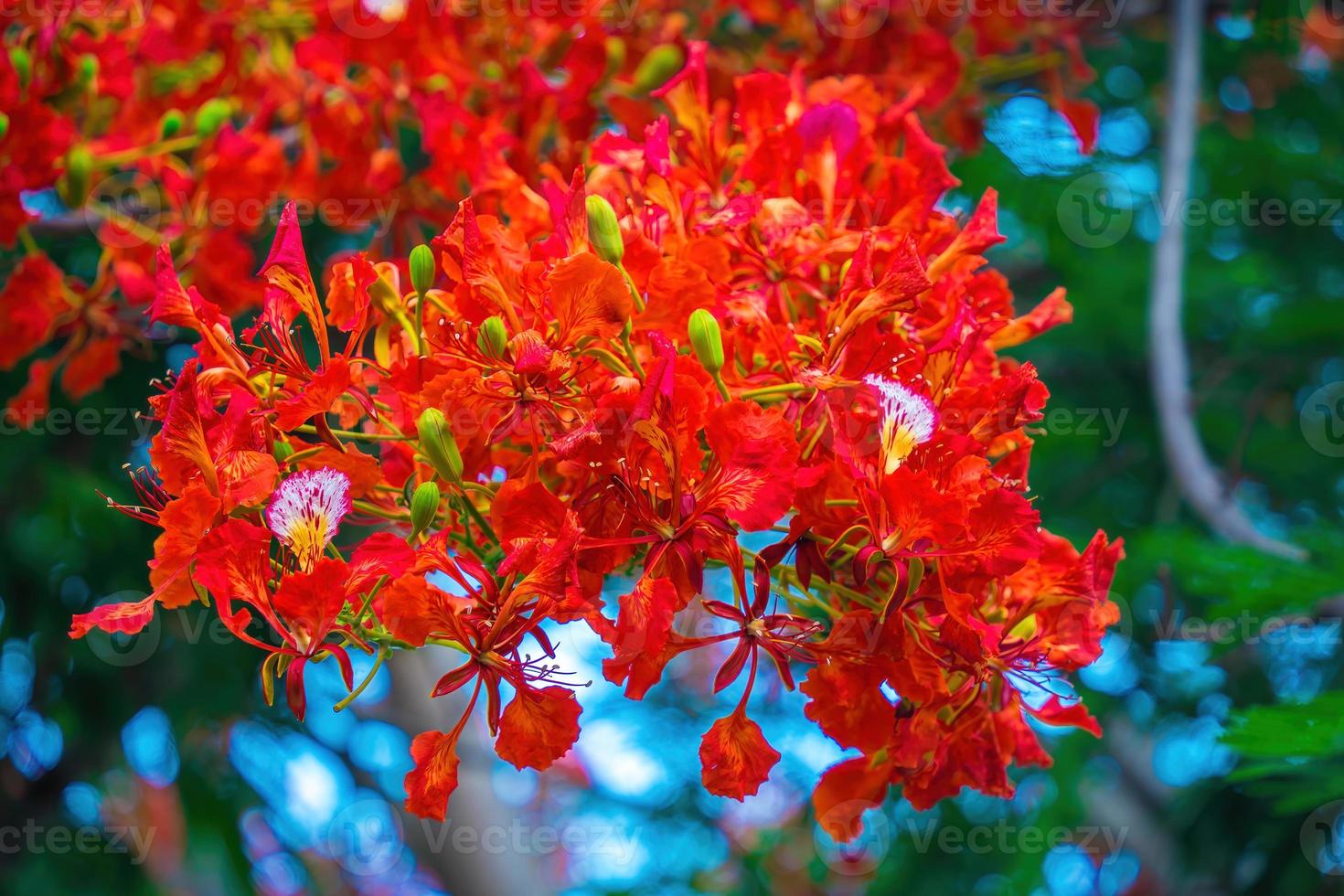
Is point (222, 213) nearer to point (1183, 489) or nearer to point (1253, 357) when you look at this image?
point (1183, 489)

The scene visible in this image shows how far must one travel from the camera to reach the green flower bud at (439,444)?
1120mm

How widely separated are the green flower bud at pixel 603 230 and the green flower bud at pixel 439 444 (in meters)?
0.24

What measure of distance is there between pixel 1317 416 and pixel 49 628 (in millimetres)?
3458

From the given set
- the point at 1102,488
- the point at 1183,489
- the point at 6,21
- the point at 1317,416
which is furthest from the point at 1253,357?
the point at 6,21

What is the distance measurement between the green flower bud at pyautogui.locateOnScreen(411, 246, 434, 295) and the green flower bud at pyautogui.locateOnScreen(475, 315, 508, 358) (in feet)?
0.42

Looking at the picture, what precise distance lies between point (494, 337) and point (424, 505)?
18cm

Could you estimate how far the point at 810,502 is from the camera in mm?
1177

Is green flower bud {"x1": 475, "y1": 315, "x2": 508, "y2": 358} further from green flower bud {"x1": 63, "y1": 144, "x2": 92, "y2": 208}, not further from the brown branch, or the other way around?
the brown branch

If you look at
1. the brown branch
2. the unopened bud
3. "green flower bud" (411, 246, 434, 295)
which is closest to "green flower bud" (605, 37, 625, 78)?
the unopened bud

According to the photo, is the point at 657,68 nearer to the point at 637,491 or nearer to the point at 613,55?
the point at 613,55

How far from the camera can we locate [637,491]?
1.13 m

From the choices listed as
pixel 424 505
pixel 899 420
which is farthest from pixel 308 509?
pixel 899 420

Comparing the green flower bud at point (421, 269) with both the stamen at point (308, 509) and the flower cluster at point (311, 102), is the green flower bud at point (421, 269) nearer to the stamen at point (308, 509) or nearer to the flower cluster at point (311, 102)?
the stamen at point (308, 509)

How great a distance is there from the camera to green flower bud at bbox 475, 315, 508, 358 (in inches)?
44.7
